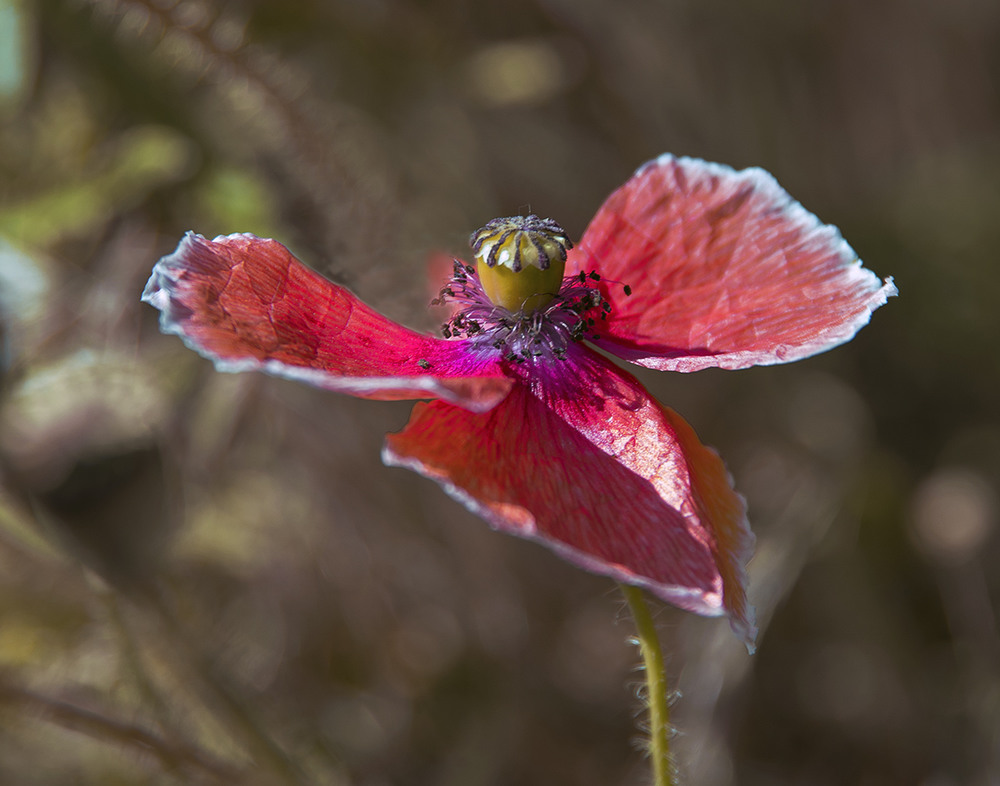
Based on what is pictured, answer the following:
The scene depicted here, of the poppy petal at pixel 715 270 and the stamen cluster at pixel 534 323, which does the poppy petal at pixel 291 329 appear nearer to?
the stamen cluster at pixel 534 323

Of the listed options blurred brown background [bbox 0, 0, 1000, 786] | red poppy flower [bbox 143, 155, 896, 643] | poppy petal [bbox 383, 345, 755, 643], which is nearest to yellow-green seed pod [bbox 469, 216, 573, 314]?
red poppy flower [bbox 143, 155, 896, 643]

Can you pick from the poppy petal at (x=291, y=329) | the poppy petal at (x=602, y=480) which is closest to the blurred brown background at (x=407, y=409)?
the poppy petal at (x=291, y=329)

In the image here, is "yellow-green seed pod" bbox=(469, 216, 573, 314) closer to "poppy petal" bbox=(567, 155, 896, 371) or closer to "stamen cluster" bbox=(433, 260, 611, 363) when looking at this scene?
"stamen cluster" bbox=(433, 260, 611, 363)

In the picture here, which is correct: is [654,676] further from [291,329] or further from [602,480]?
[291,329]

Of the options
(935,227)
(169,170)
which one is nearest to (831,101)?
(935,227)

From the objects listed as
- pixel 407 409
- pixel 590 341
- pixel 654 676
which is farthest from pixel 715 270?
pixel 407 409

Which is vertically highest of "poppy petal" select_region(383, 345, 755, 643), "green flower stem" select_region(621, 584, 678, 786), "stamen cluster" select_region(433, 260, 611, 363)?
"stamen cluster" select_region(433, 260, 611, 363)

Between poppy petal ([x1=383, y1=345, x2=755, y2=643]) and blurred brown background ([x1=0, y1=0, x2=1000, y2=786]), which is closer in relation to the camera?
poppy petal ([x1=383, y1=345, x2=755, y2=643])
